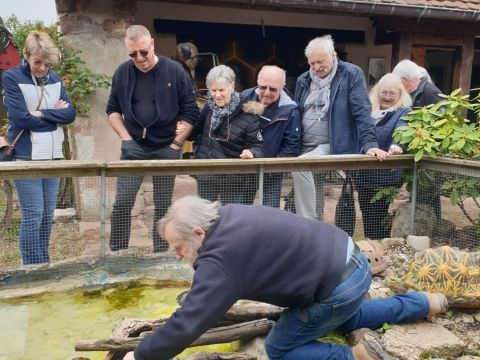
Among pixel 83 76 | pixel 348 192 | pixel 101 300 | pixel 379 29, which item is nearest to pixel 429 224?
pixel 348 192

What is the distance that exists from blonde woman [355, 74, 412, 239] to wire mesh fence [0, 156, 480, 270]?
0.4 inches

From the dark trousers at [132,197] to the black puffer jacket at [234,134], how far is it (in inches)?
13.8

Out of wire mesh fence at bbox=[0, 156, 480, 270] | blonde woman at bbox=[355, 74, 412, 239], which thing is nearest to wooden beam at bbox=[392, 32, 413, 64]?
blonde woman at bbox=[355, 74, 412, 239]

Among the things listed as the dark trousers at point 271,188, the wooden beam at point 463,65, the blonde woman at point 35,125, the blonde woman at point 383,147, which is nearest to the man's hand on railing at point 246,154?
the dark trousers at point 271,188

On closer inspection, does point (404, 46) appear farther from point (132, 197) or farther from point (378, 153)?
point (132, 197)

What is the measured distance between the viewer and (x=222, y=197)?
13.0 ft

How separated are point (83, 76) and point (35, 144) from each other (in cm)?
183

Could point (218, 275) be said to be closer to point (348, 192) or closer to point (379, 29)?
point (348, 192)

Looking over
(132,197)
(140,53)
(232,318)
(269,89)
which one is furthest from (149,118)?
(232,318)

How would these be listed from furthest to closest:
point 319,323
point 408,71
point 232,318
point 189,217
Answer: point 408,71 → point 232,318 → point 319,323 → point 189,217

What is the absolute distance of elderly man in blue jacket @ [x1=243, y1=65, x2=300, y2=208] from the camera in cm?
400

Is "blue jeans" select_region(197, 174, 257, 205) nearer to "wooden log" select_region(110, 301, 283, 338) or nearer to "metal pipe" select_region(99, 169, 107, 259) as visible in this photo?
"metal pipe" select_region(99, 169, 107, 259)

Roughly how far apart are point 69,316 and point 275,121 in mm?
2004

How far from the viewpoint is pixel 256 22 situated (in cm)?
738
